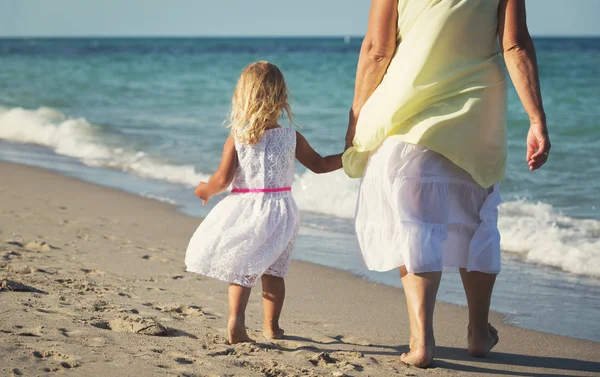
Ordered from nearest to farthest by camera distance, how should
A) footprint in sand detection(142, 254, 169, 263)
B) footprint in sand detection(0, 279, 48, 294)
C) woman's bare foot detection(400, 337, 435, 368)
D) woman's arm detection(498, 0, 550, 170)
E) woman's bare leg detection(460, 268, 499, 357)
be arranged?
woman's arm detection(498, 0, 550, 170) < woman's bare foot detection(400, 337, 435, 368) < woman's bare leg detection(460, 268, 499, 357) < footprint in sand detection(0, 279, 48, 294) < footprint in sand detection(142, 254, 169, 263)

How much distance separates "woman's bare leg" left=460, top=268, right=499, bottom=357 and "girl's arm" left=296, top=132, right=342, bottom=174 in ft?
2.37

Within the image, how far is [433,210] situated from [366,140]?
385 millimetres

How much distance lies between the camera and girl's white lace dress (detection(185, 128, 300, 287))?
3496 mm

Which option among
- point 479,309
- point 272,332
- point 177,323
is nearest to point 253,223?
point 272,332

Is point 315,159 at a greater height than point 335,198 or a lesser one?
greater

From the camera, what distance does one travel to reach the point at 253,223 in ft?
11.5

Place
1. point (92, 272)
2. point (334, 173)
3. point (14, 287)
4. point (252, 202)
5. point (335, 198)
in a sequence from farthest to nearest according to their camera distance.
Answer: point (334, 173) → point (335, 198) → point (92, 272) → point (14, 287) → point (252, 202)

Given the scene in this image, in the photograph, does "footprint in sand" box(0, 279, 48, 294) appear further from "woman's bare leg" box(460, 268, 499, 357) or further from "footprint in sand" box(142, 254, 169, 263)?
"woman's bare leg" box(460, 268, 499, 357)

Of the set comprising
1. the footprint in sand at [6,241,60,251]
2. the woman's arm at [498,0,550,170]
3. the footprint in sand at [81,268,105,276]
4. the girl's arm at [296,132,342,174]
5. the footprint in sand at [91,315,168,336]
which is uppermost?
the woman's arm at [498,0,550,170]

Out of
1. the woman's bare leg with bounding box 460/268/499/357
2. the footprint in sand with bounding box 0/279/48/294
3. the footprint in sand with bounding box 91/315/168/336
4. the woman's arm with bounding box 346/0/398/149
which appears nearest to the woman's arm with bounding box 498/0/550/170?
the woman's arm with bounding box 346/0/398/149

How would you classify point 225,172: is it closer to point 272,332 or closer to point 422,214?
point 272,332

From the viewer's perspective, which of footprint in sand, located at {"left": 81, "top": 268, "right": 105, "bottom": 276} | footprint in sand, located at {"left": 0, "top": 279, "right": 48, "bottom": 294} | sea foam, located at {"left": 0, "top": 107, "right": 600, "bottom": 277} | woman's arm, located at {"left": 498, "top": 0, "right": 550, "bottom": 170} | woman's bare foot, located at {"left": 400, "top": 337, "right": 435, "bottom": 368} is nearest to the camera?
woman's arm, located at {"left": 498, "top": 0, "right": 550, "bottom": 170}

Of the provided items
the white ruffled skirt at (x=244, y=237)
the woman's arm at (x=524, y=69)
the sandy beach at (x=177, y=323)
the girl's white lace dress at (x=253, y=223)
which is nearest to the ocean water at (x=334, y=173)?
the sandy beach at (x=177, y=323)

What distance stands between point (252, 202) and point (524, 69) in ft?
4.21
